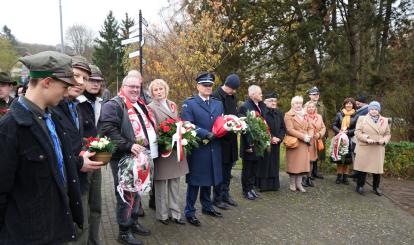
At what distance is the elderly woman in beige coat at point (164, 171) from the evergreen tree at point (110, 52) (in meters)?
43.3

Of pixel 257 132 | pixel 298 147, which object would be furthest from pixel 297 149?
pixel 257 132

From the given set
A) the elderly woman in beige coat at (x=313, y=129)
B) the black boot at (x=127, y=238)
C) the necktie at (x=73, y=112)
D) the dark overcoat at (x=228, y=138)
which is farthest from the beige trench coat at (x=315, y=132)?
the necktie at (x=73, y=112)

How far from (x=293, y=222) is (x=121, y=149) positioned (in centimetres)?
308

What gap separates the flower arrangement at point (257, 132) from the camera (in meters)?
6.32

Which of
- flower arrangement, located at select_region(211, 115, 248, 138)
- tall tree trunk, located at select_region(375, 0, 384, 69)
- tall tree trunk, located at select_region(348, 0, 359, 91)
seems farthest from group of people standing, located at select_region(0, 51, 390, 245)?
tall tree trunk, located at select_region(375, 0, 384, 69)

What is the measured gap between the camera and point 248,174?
6.96 metres

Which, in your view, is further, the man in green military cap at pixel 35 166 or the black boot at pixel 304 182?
the black boot at pixel 304 182

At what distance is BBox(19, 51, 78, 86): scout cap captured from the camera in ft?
7.40

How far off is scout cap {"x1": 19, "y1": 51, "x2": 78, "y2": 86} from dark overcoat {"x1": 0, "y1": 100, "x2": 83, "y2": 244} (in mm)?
241

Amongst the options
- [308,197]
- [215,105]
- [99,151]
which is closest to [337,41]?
[308,197]

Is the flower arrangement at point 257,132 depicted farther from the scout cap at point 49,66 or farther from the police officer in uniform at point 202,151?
the scout cap at point 49,66

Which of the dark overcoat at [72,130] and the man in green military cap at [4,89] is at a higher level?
the man in green military cap at [4,89]

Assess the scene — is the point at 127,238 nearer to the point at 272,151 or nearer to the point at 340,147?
the point at 272,151

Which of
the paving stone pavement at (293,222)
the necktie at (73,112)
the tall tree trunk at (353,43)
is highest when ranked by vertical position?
the tall tree trunk at (353,43)
